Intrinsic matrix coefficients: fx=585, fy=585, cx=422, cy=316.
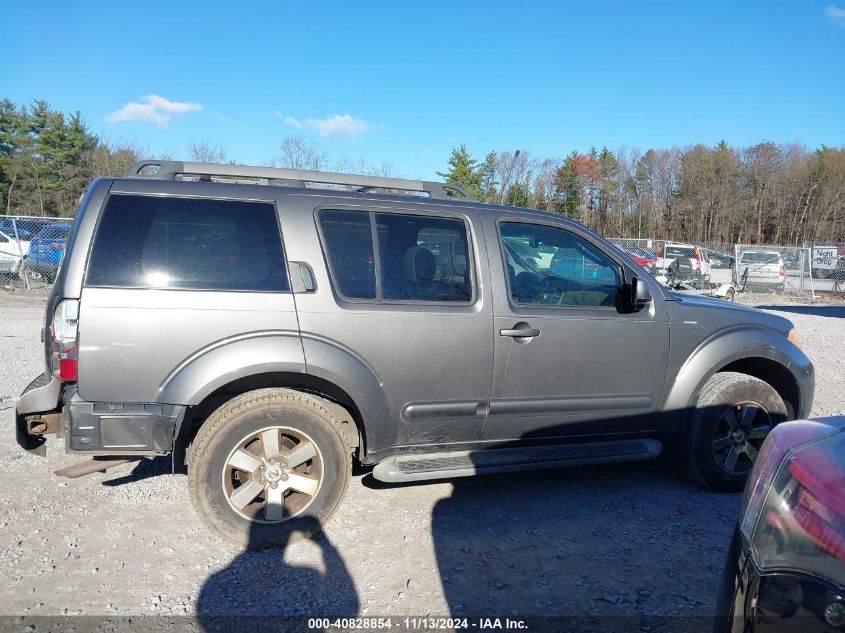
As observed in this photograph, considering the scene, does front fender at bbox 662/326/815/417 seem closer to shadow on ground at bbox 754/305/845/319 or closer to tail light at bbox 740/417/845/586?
tail light at bbox 740/417/845/586

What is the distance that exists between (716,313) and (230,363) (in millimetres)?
3282

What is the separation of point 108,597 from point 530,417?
2.51 m

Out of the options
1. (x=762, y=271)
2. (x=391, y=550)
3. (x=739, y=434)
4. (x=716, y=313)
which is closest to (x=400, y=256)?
(x=391, y=550)

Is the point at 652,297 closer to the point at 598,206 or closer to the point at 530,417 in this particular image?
the point at 530,417

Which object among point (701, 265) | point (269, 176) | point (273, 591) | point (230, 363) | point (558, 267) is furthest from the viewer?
point (701, 265)

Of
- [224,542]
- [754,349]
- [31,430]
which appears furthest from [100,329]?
[754,349]

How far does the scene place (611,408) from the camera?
12.9 ft

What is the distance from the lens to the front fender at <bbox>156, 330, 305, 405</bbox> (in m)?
3.12

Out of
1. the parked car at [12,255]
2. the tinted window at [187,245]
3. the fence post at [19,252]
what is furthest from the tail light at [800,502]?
the parked car at [12,255]

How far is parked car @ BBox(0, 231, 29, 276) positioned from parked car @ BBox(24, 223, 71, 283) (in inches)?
12.6

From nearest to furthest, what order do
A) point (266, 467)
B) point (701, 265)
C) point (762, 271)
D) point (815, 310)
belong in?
1. point (266, 467)
2. point (815, 310)
3. point (762, 271)
4. point (701, 265)

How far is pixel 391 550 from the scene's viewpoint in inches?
132

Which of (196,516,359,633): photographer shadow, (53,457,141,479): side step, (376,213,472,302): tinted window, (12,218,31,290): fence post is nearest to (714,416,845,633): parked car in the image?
(196,516,359,633): photographer shadow

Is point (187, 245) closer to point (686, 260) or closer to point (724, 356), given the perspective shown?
point (724, 356)
